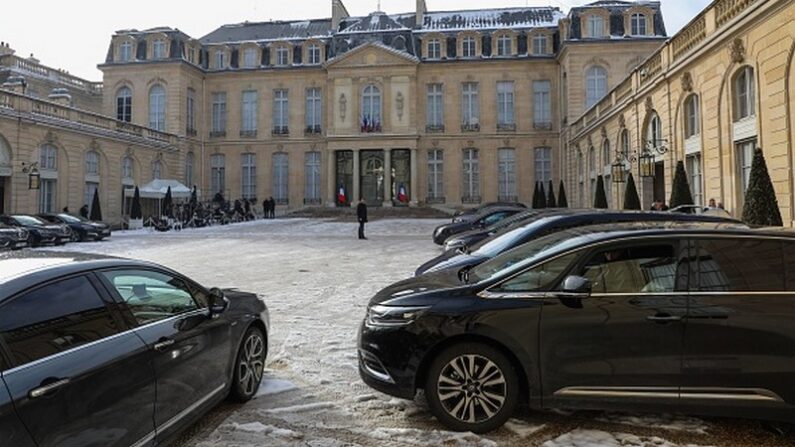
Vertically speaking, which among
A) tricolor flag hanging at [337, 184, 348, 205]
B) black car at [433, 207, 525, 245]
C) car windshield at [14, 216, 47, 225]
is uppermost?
tricolor flag hanging at [337, 184, 348, 205]

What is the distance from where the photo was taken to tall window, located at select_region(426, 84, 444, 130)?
46.4 m

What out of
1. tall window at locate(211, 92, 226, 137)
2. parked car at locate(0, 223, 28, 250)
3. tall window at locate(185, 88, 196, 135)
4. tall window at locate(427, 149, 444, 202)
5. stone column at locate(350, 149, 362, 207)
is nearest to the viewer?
parked car at locate(0, 223, 28, 250)

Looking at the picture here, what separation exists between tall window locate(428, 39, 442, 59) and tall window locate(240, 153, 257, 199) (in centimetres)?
1858

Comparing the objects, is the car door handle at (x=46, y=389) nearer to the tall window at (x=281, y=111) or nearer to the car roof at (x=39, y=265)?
the car roof at (x=39, y=265)

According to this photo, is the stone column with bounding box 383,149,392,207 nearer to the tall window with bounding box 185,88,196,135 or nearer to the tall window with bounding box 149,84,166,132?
the tall window with bounding box 185,88,196,135

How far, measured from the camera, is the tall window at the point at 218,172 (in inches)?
1953

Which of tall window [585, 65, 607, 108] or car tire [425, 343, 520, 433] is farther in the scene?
tall window [585, 65, 607, 108]

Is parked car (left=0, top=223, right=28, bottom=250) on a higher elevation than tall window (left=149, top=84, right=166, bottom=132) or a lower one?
lower

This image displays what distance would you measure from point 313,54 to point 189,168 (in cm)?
1503

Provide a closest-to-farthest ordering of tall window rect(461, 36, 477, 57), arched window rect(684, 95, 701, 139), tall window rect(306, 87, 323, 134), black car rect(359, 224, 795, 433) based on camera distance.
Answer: black car rect(359, 224, 795, 433) < arched window rect(684, 95, 701, 139) < tall window rect(461, 36, 477, 57) < tall window rect(306, 87, 323, 134)

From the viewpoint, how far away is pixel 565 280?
4000 millimetres

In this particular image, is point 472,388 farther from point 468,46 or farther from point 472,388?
point 468,46

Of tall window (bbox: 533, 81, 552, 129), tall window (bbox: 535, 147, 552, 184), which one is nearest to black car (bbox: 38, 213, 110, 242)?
tall window (bbox: 535, 147, 552, 184)

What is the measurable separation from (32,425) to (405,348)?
95.5 inches
